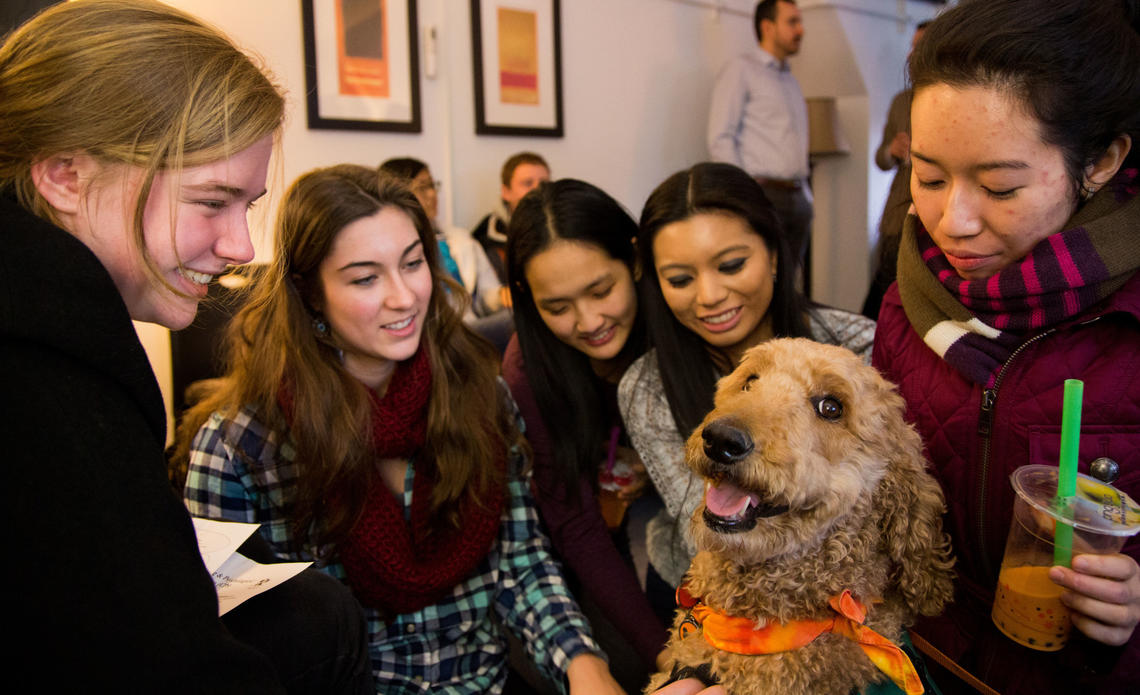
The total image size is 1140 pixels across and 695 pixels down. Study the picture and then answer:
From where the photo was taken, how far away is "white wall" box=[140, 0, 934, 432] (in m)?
4.01

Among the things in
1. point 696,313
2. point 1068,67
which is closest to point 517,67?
point 696,313

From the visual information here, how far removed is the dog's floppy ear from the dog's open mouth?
185mm

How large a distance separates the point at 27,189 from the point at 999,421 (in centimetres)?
135

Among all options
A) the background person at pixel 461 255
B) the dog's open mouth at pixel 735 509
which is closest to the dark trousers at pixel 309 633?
the dog's open mouth at pixel 735 509

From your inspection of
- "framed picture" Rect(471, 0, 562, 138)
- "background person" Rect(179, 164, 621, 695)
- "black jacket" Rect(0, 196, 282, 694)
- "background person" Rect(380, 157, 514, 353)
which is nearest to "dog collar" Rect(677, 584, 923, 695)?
"background person" Rect(179, 164, 621, 695)

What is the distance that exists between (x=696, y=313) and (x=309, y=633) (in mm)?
1061

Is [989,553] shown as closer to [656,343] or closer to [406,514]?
[656,343]

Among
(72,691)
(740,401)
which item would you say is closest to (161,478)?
(72,691)

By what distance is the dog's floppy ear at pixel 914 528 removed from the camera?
1.09 metres

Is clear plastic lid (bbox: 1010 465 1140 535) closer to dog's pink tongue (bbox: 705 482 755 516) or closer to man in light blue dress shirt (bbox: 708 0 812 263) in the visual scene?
dog's pink tongue (bbox: 705 482 755 516)

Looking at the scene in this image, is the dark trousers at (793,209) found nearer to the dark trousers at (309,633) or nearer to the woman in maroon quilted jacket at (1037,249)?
the woman in maroon quilted jacket at (1037,249)

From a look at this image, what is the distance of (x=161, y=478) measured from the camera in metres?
0.76

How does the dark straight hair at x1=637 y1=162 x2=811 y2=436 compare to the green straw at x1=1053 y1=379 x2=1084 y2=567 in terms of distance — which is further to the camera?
the dark straight hair at x1=637 y1=162 x2=811 y2=436

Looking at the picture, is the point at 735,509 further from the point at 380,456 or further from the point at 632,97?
the point at 632,97
